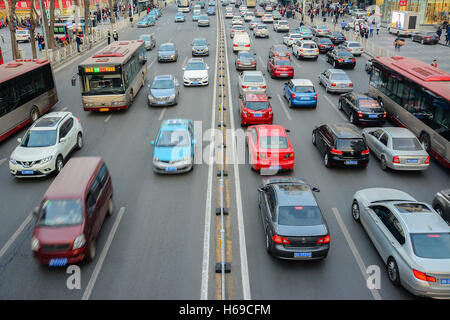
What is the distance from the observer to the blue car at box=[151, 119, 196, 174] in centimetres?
1482

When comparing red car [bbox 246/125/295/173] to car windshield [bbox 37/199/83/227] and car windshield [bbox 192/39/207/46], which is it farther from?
car windshield [bbox 192/39/207/46]

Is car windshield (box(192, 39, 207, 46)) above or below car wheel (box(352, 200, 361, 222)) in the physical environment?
above

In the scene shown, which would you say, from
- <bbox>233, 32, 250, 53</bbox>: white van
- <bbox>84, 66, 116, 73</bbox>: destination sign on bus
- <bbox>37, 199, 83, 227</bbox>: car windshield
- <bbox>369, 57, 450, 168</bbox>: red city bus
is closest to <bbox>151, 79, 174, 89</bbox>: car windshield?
<bbox>84, 66, 116, 73</bbox>: destination sign on bus

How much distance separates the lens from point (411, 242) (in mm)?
9133

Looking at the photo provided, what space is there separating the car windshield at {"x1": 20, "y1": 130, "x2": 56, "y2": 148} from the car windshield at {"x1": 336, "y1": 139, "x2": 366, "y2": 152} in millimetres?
11195

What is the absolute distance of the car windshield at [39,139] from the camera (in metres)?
15.1

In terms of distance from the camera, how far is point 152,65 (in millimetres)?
34594

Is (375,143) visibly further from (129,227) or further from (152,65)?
(152,65)

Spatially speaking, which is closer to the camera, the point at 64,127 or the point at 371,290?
the point at 371,290

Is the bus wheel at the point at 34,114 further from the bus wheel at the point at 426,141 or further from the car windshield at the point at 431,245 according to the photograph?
the bus wheel at the point at 426,141

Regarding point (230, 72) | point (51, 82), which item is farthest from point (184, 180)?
point (230, 72)

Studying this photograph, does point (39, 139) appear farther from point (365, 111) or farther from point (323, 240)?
point (365, 111)

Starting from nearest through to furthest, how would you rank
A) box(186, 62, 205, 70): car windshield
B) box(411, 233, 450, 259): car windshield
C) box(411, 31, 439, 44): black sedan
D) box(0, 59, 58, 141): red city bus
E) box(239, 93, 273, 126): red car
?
1. box(411, 233, 450, 259): car windshield
2. box(0, 59, 58, 141): red city bus
3. box(239, 93, 273, 126): red car
4. box(186, 62, 205, 70): car windshield
5. box(411, 31, 439, 44): black sedan

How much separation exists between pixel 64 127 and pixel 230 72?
17.8 metres
